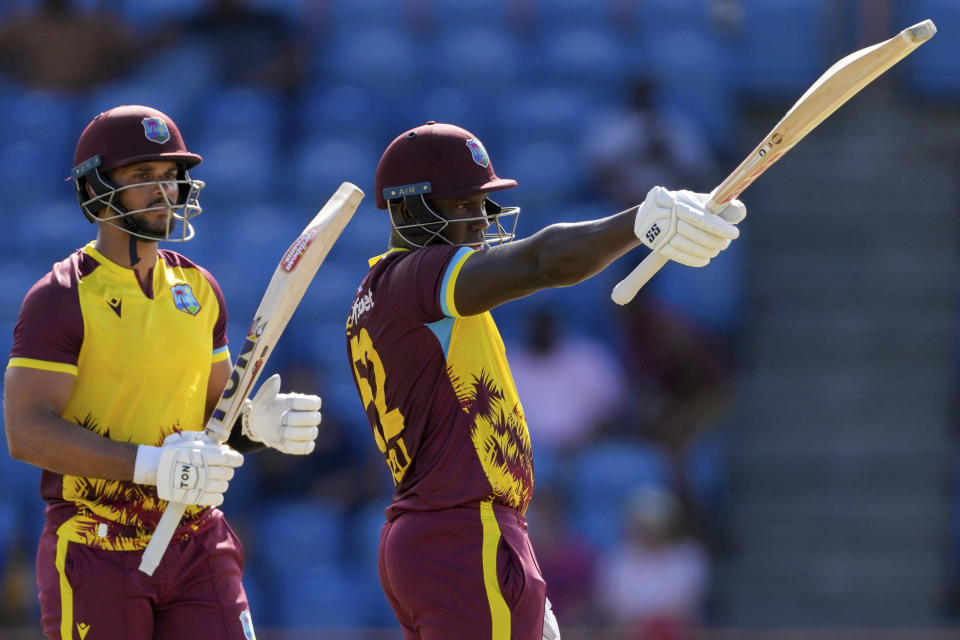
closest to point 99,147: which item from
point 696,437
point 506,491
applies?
point 506,491

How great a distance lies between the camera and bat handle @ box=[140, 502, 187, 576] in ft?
11.5

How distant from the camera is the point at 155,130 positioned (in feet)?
12.2

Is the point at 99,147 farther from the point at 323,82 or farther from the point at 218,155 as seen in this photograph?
the point at 323,82

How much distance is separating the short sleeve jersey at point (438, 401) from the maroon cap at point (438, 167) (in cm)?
19

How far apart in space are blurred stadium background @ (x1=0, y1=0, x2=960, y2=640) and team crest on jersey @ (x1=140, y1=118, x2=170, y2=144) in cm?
331

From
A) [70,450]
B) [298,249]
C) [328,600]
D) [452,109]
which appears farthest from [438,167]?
[452,109]

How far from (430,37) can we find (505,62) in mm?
695

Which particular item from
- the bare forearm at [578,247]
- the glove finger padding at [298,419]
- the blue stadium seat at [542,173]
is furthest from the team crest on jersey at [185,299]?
the blue stadium seat at [542,173]

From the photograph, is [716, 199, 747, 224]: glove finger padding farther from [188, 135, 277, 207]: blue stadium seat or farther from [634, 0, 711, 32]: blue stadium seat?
[634, 0, 711, 32]: blue stadium seat

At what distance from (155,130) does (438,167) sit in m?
0.75

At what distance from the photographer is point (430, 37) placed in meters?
9.48

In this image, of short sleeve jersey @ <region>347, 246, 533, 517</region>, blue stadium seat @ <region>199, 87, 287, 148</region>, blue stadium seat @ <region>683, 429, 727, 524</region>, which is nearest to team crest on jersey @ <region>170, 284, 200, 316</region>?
short sleeve jersey @ <region>347, 246, 533, 517</region>

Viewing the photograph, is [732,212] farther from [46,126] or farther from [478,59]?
[46,126]

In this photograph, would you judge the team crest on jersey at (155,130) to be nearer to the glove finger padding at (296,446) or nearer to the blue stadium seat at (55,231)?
the glove finger padding at (296,446)
